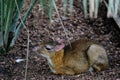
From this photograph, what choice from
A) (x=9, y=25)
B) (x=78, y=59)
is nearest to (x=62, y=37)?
(x=78, y=59)

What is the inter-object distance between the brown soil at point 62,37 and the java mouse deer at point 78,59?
7 cm

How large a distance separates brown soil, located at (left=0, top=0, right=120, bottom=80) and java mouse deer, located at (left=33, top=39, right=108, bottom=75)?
2.6 inches

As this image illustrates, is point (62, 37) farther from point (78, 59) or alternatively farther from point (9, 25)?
point (9, 25)

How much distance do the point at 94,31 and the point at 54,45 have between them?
123cm

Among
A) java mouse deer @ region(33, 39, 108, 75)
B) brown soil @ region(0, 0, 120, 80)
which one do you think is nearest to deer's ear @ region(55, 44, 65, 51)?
java mouse deer @ region(33, 39, 108, 75)

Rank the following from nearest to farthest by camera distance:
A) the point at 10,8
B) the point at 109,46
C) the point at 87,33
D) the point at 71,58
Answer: the point at 10,8, the point at 71,58, the point at 109,46, the point at 87,33

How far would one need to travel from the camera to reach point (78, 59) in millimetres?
3748

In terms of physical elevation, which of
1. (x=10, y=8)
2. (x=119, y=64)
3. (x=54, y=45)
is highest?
(x=10, y=8)

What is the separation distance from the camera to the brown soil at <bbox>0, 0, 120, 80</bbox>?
3.69 m

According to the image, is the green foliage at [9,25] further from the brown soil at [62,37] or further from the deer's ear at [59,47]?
the deer's ear at [59,47]

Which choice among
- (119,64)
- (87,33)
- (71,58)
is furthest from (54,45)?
(87,33)

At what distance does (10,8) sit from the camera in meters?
3.43

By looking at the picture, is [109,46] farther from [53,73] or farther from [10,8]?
[10,8]

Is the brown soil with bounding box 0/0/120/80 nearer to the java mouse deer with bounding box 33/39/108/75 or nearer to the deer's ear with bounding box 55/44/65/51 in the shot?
the java mouse deer with bounding box 33/39/108/75
